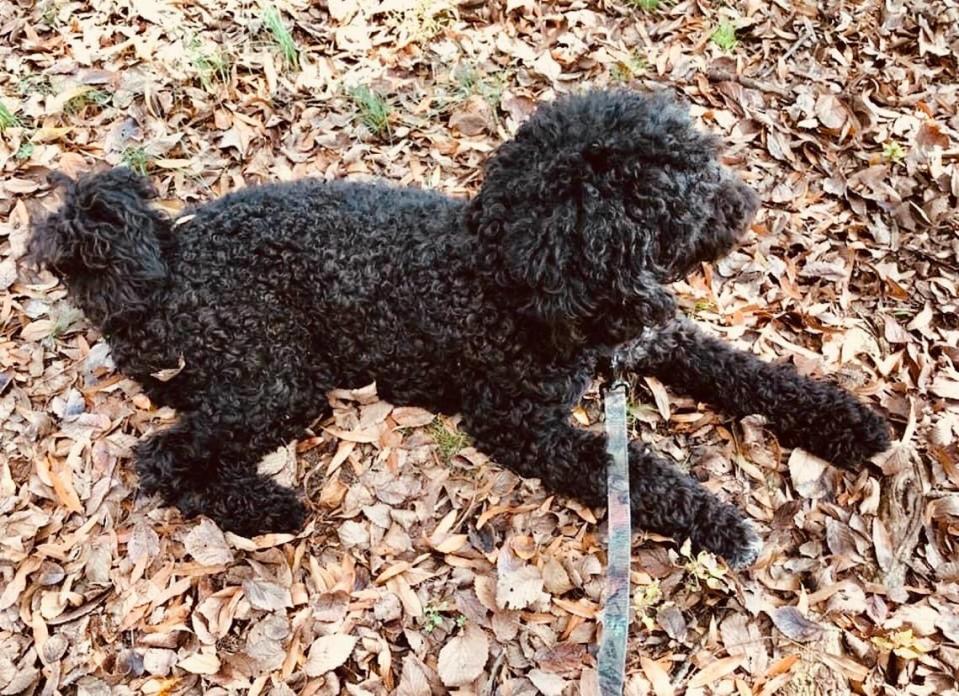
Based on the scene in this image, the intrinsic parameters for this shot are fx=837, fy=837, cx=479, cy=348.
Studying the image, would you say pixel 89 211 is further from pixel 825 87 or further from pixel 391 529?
pixel 825 87

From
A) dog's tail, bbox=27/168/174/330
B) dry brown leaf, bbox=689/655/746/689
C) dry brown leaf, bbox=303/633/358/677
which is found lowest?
dry brown leaf, bbox=303/633/358/677

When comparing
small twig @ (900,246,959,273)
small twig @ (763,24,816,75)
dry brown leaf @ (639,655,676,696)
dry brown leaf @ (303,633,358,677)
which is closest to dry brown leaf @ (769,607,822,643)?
dry brown leaf @ (639,655,676,696)

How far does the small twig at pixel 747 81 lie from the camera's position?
5.22m

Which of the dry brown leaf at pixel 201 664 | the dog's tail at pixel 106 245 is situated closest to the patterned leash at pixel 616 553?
the dry brown leaf at pixel 201 664

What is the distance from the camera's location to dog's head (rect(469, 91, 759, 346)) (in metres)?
2.96

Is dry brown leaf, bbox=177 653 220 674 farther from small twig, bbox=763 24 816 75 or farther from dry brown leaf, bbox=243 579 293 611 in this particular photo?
small twig, bbox=763 24 816 75

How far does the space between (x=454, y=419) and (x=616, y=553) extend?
131 cm

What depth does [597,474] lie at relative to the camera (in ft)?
11.8

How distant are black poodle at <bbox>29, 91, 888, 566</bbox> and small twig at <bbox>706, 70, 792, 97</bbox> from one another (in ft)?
6.73

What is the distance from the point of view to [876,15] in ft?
17.9

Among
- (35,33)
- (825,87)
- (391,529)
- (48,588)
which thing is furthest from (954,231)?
(35,33)

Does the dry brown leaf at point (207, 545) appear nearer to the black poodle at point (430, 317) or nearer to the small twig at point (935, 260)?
the black poodle at point (430, 317)

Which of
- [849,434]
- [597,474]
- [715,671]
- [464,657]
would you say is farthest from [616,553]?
[849,434]

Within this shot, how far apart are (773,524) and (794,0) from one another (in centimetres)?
369
